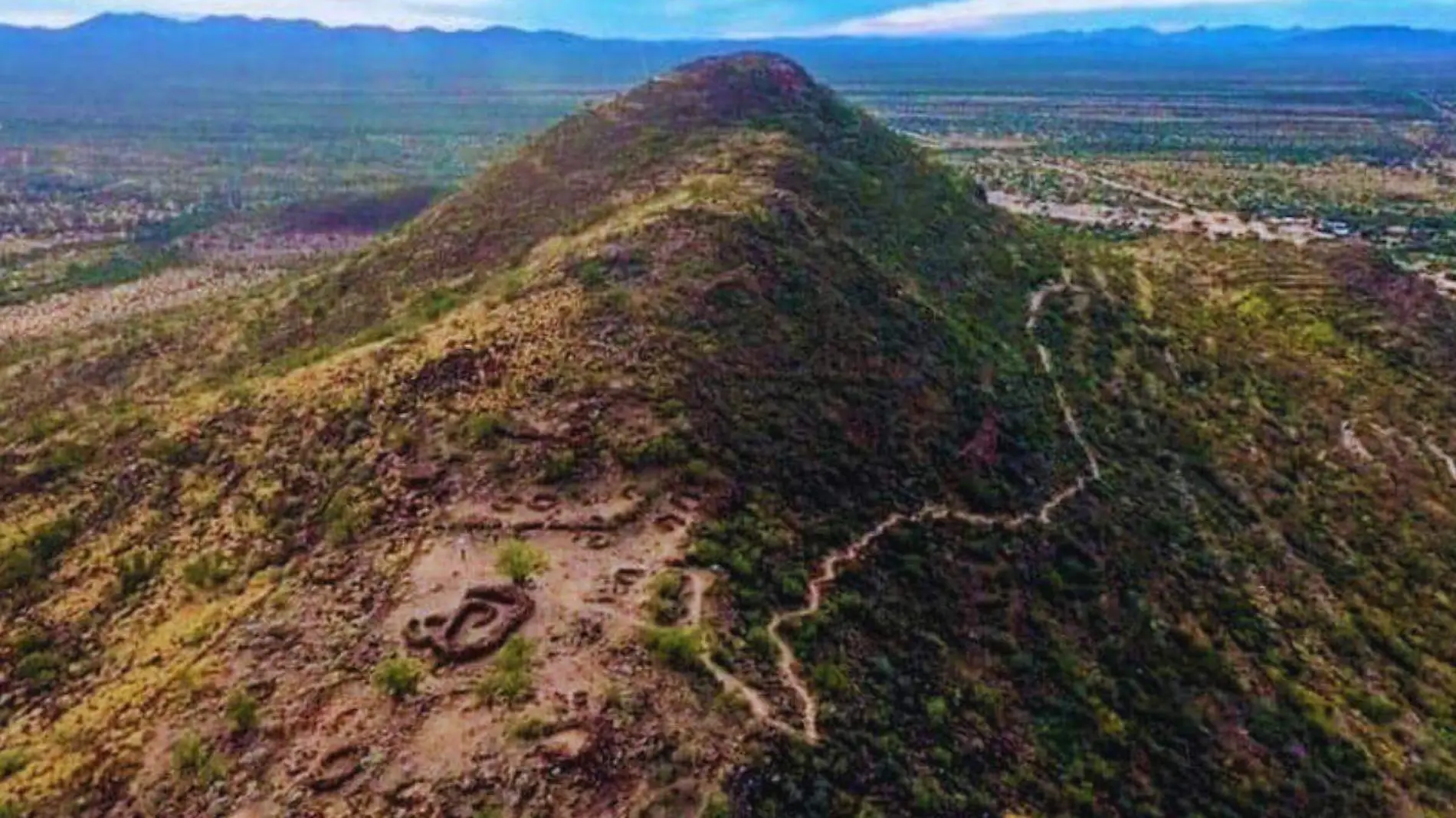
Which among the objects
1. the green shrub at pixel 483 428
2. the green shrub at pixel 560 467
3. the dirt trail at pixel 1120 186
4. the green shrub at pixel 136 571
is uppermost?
the green shrub at pixel 483 428

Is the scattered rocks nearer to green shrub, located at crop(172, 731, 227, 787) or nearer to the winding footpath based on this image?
the winding footpath

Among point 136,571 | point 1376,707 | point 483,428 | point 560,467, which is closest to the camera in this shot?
point 560,467

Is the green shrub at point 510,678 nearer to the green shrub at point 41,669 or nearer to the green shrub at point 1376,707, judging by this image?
the green shrub at point 41,669

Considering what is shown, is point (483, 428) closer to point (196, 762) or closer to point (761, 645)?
point (761, 645)

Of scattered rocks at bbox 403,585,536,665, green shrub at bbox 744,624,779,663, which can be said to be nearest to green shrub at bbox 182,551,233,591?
scattered rocks at bbox 403,585,536,665

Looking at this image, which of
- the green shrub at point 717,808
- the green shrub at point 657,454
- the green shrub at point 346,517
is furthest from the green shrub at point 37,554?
the green shrub at point 717,808

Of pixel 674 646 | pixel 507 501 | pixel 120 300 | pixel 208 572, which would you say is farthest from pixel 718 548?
pixel 120 300
